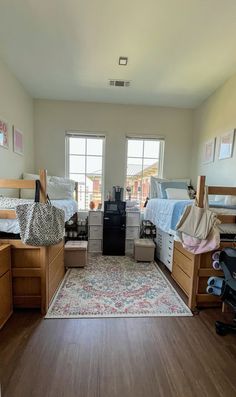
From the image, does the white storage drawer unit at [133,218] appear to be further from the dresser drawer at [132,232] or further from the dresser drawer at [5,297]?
the dresser drawer at [5,297]

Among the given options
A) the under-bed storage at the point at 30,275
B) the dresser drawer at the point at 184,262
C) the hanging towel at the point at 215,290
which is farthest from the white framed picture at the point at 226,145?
the under-bed storage at the point at 30,275

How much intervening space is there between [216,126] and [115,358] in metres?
3.30

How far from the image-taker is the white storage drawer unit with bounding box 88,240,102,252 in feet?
12.2

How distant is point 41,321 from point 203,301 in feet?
5.09

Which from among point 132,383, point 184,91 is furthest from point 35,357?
point 184,91

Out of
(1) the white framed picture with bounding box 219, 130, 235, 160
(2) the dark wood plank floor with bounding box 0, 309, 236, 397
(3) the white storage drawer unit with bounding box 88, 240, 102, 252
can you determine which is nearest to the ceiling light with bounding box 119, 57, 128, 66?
(1) the white framed picture with bounding box 219, 130, 235, 160

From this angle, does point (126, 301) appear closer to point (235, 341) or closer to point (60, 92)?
point (235, 341)

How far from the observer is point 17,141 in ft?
10.4

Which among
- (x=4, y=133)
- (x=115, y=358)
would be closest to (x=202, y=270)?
(x=115, y=358)

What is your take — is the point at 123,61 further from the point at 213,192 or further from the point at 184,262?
the point at 184,262

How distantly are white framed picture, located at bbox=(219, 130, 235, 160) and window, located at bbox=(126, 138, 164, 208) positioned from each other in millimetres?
1241

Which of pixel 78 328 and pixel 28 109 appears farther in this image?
pixel 28 109

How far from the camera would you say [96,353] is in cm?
146

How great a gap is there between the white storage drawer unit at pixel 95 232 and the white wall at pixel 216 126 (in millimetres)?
2052
